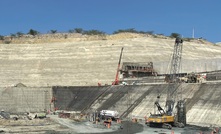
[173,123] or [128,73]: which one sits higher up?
[128,73]

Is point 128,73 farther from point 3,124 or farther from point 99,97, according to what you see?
point 3,124

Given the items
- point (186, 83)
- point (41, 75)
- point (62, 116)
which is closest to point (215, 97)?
point (186, 83)

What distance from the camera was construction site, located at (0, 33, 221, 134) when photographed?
45.6 metres

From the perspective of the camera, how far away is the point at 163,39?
351 ft

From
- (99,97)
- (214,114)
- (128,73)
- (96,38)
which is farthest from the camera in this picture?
(96,38)

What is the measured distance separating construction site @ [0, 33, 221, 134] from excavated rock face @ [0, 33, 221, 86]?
0.20 meters

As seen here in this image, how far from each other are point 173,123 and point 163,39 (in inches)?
2488

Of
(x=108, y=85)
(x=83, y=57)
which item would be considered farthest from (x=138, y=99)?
(x=83, y=57)

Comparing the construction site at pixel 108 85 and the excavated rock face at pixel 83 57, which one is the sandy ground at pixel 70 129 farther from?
the excavated rock face at pixel 83 57

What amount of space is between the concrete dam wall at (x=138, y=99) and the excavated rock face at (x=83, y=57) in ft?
35.7

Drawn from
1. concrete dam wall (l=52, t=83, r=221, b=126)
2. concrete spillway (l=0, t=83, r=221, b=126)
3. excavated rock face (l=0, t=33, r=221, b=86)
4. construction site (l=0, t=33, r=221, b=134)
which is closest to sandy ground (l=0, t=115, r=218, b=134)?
construction site (l=0, t=33, r=221, b=134)

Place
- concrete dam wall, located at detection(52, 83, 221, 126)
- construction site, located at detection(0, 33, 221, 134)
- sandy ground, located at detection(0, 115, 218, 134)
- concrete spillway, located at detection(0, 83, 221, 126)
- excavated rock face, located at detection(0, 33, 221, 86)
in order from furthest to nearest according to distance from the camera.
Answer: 1. excavated rock face, located at detection(0, 33, 221, 86)
2. concrete spillway, located at detection(0, 83, 221, 126)
3. concrete dam wall, located at detection(52, 83, 221, 126)
4. construction site, located at detection(0, 33, 221, 134)
5. sandy ground, located at detection(0, 115, 218, 134)

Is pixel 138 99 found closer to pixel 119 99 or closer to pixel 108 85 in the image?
pixel 119 99

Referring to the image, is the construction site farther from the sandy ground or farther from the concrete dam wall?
the sandy ground
